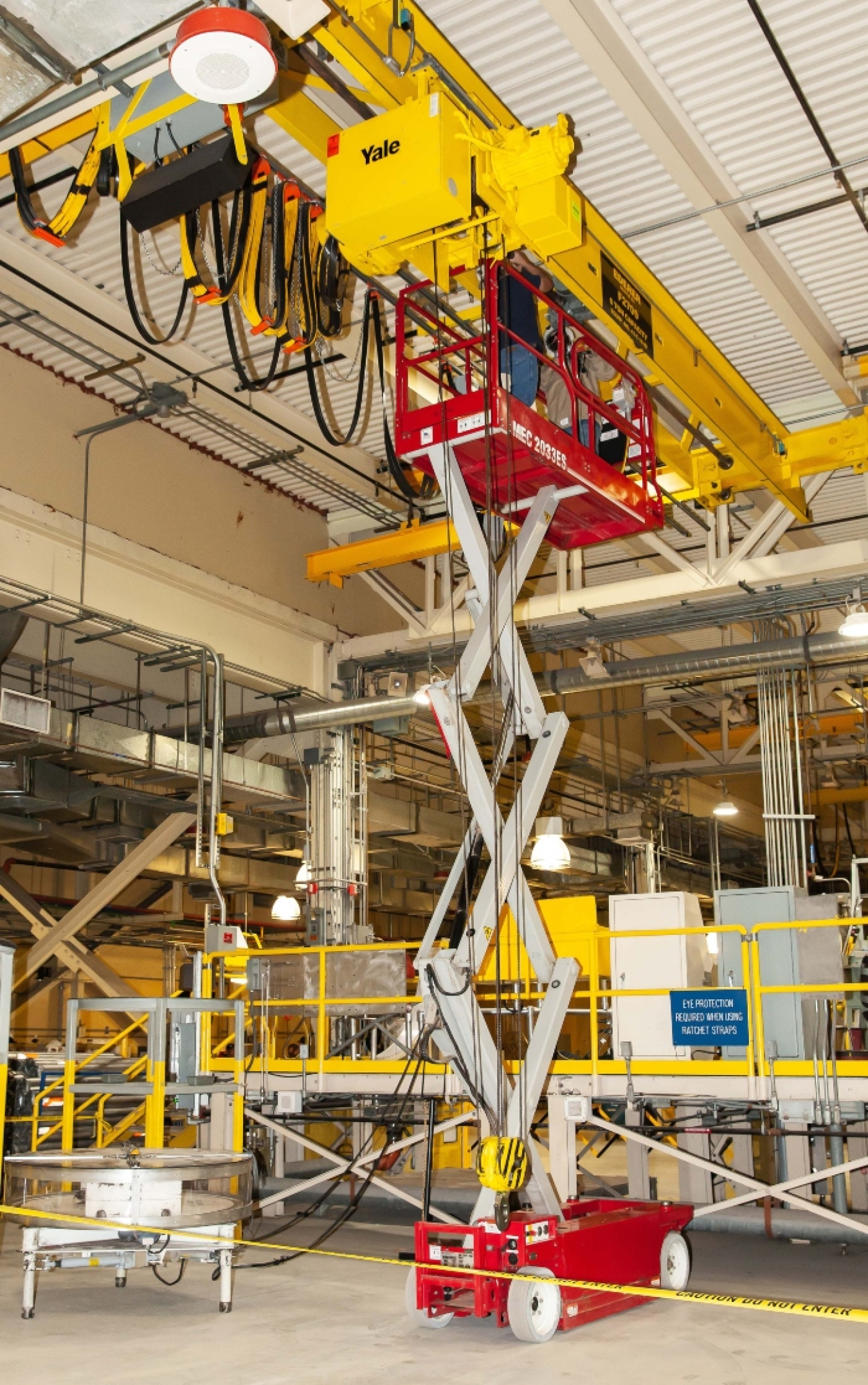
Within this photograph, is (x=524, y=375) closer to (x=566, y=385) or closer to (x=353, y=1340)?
(x=566, y=385)

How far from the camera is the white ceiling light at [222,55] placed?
6.04 metres

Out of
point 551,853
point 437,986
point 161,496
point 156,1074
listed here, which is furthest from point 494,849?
point 161,496

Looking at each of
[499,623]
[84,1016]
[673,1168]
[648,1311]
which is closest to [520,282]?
[499,623]

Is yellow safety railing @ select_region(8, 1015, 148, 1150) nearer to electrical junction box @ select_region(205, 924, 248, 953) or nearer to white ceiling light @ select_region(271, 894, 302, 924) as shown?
electrical junction box @ select_region(205, 924, 248, 953)

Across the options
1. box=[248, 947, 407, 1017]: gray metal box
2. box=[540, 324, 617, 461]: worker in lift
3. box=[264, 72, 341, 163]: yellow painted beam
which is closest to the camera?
box=[264, 72, 341, 163]: yellow painted beam

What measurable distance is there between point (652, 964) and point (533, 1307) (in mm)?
4021

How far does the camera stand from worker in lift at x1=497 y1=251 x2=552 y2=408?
918 centimetres

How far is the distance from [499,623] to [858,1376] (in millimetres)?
4848

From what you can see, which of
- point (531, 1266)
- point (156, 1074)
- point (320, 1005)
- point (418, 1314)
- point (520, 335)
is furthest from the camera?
point (320, 1005)

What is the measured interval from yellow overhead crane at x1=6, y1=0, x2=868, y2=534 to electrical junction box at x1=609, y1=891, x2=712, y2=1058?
15.4 ft

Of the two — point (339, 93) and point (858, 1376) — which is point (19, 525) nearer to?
point (339, 93)

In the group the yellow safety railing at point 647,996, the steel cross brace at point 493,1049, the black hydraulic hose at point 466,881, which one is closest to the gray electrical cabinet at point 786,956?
the yellow safety railing at point 647,996

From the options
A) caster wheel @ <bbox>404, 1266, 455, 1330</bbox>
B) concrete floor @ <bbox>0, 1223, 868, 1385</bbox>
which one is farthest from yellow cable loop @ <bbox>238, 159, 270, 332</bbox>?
concrete floor @ <bbox>0, 1223, 868, 1385</bbox>

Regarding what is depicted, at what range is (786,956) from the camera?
10.1m
